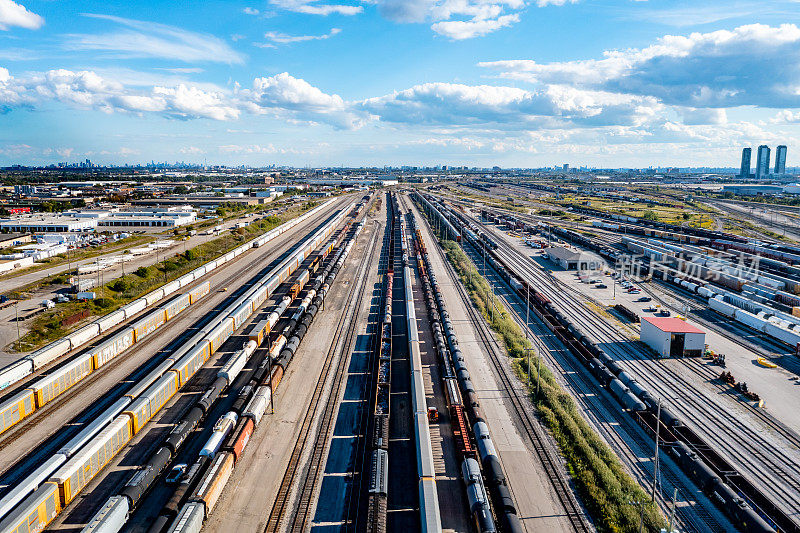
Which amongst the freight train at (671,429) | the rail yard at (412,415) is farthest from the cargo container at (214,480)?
the freight train at (671,429)

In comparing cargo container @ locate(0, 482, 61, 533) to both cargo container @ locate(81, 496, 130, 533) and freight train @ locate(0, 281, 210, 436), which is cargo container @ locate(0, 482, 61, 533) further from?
freight train @ locate(0, 281, 210, 436)

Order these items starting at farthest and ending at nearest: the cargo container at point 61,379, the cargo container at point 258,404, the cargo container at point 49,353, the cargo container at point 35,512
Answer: the cargo container at point 49,353, the cargo container at point 61,379, the cargo container at point 258,404, the cargo container at point 35,512

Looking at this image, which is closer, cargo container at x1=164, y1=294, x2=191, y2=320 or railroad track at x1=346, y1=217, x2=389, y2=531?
railroad track at x1=346, y1=217, x2=389, y2=531

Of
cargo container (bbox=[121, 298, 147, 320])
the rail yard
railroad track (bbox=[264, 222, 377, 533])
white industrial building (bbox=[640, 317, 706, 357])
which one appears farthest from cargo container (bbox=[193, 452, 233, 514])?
white industrial building (bbox=[640, 317, 706, 357])

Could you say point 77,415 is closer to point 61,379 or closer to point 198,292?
point 61,379

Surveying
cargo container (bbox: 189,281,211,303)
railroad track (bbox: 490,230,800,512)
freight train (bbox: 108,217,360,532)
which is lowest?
railroad track (bbox: 490,230,800,512)

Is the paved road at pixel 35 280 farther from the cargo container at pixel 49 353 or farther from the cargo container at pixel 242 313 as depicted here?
the cargo container at pixel 242 313
